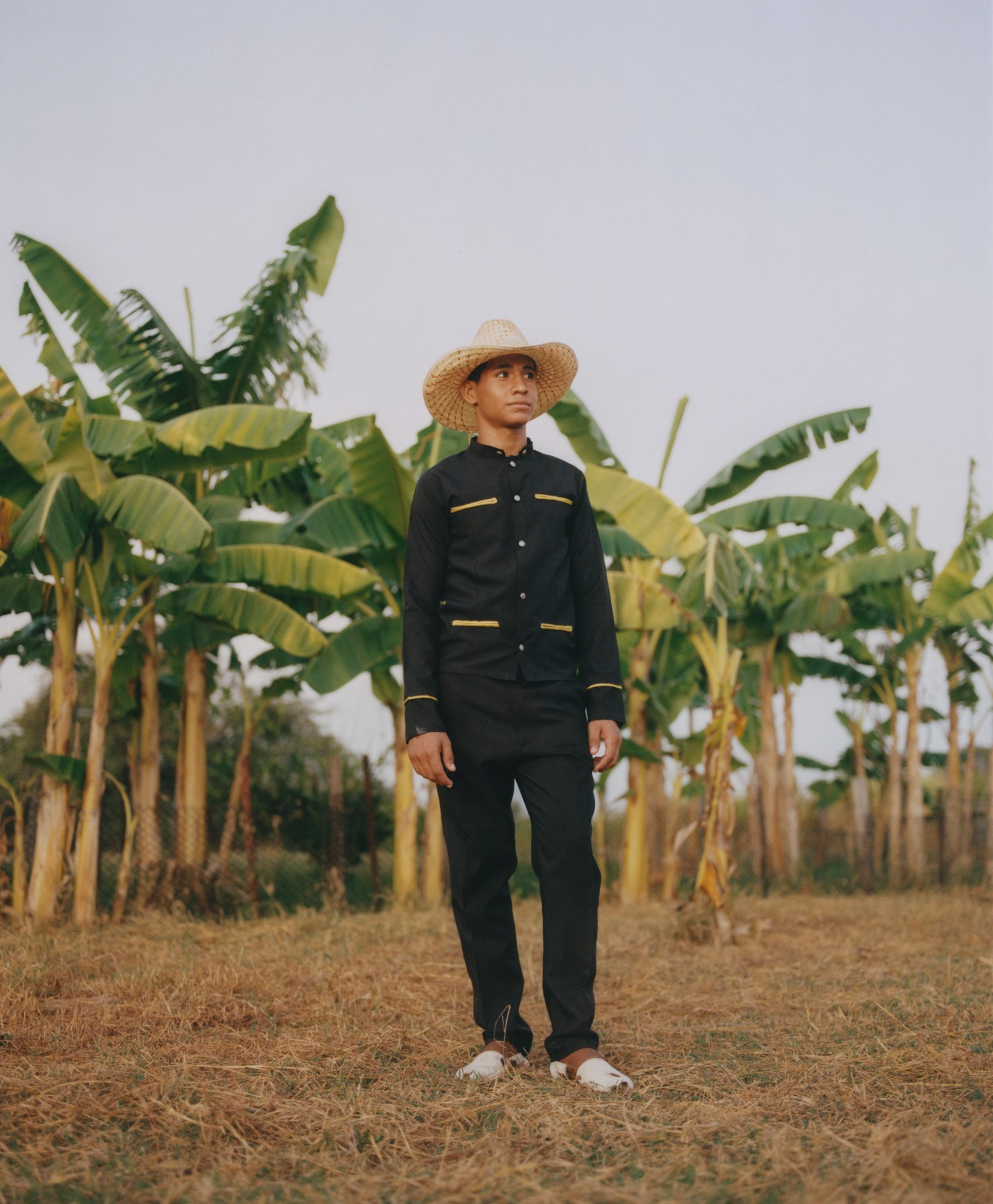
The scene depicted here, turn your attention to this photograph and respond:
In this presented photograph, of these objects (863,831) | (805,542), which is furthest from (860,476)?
(863,831)

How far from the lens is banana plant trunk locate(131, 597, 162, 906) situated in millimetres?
7383

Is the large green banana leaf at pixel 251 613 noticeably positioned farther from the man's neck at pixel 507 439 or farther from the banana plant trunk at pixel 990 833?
the banana plant trunk at pixel 990 833

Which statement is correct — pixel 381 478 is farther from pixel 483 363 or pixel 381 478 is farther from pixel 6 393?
pixel 483 363

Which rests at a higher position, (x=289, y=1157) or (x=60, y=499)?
(x=60, y=499)

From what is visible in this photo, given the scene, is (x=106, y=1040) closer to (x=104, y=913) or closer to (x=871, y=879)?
(x=104, y=913)

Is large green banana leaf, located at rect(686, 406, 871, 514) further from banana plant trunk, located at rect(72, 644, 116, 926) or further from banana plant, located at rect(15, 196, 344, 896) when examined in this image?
banana plant trunk, located at rect(72, 644, 116, 926)

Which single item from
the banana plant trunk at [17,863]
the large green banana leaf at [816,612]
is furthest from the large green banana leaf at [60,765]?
the large green banana leaf at [816,612]

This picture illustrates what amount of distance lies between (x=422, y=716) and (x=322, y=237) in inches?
248

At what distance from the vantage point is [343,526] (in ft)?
25.2

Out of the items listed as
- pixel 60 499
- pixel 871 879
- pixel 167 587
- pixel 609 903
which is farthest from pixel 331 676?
pixel 871 879

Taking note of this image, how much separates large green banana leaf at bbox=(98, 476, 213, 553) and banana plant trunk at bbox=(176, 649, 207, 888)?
215cm

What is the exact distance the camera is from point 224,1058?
2.93 meters

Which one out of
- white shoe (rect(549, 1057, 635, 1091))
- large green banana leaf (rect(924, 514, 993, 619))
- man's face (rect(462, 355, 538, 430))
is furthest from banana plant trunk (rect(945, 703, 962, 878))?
man's face (rect(462, 355, 538, 430))

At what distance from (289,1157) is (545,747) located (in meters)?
1.19
